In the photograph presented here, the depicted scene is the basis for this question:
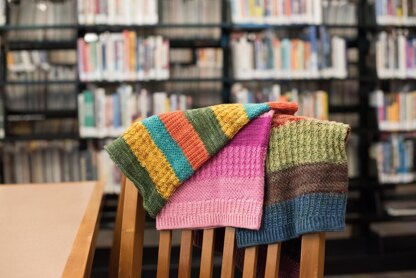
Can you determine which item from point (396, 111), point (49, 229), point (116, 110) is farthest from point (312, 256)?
point (396, 111)

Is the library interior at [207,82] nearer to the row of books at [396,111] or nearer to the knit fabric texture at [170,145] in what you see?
the row of books at [396,111]

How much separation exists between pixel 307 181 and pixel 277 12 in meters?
2.72

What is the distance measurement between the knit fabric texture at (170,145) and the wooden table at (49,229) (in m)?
0.17

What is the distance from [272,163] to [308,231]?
15 centimetres

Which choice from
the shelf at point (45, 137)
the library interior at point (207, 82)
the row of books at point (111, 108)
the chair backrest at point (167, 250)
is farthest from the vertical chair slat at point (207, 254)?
the shelf at point (45, 137)

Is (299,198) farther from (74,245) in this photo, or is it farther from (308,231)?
(74,245)

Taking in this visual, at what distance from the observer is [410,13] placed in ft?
12.5

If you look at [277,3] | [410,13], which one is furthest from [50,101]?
[410,13]

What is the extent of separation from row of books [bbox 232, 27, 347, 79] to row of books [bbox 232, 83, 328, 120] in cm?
10

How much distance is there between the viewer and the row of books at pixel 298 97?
368 centimetres

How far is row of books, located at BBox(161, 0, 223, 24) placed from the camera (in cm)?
376

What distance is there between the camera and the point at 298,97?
148 inches

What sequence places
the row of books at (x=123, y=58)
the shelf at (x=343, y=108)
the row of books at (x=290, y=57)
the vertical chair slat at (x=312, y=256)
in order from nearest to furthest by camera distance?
1. the vertical chair slat at (x=312, y=256)
2. the row of books at (x=123, y=58)
3. the row of books at (x=290, y=57)
4. the shelf at (x=343, y=108)

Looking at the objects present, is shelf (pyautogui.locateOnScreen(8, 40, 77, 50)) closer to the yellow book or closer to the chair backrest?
the yellow book
